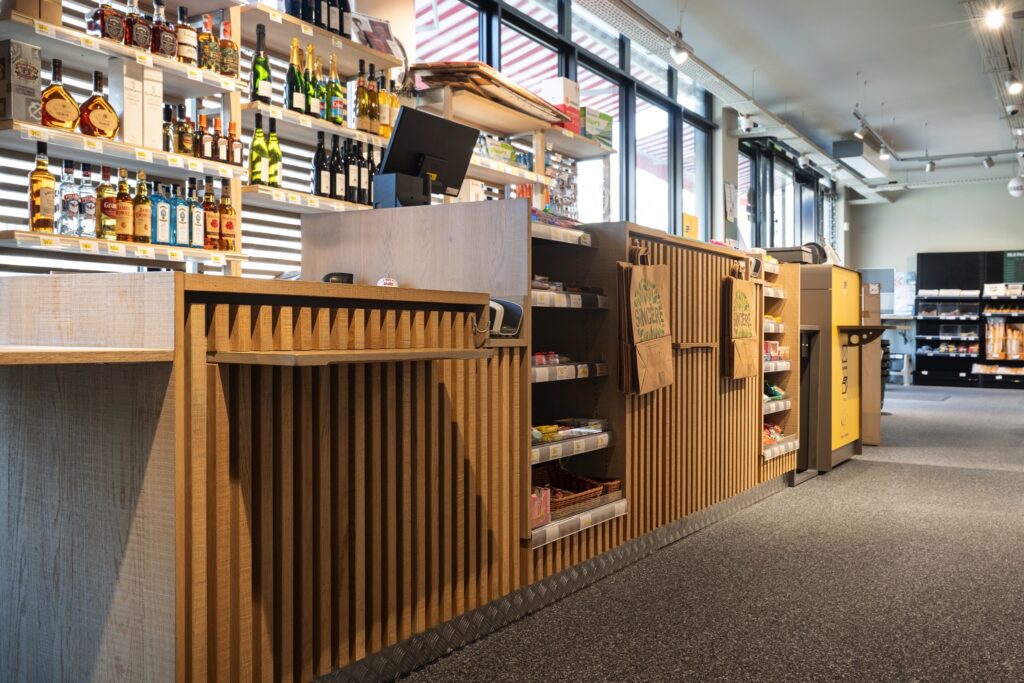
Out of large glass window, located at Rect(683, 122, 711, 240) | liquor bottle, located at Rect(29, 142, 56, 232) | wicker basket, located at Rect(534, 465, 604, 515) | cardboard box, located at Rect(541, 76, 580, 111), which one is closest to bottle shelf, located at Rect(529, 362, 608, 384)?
wicker basket, located at Rect(534, 465, 604, 515)

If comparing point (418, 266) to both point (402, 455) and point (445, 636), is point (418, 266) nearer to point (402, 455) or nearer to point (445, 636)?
point (402, 455)

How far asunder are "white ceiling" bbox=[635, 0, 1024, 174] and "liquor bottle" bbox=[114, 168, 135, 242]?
545 centimetres

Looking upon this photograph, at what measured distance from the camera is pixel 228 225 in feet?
12.7

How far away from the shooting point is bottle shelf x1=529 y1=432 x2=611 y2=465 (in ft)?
10.4

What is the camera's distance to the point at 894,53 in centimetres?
929

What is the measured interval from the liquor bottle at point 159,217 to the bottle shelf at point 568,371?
5.30 feet

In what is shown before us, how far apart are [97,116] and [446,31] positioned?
3.81m

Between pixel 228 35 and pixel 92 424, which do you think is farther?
pixel 228 35

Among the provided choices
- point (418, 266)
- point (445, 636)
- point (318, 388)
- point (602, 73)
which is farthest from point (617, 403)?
point (602, 73)

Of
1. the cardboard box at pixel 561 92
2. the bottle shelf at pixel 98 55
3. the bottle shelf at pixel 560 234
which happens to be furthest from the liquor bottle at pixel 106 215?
the cardboard box at pixel 561 92

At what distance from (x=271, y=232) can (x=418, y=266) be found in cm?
197

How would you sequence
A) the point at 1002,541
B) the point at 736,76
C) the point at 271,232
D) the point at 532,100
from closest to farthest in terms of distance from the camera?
the point at 1002,541, the point at 271,232, the point at 532,100, the point at 736,76

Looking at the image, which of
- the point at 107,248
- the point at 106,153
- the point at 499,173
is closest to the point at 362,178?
the point at 499,173

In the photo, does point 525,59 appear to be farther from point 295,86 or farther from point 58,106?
point 58,106
